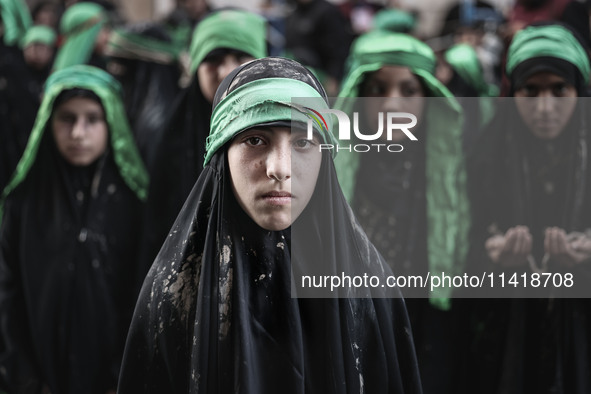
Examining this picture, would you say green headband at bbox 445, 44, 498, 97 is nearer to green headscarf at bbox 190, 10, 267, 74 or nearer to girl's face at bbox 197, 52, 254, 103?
green headscarf at bbox 190, 10, 267, 74

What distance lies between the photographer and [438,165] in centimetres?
347

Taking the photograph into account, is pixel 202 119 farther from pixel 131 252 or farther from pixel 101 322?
pixel 101 322

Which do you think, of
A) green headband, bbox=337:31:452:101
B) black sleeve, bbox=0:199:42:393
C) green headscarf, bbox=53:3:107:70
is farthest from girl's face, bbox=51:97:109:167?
green headscarf, bbox=53:3:107:70

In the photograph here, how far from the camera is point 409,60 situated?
373 cm

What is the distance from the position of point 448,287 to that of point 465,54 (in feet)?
11.7

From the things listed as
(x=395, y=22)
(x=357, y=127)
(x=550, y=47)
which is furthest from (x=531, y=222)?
(x=395, y=22)

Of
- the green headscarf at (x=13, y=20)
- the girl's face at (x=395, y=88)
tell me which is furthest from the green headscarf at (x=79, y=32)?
the girl's face at (x=395, y=88)

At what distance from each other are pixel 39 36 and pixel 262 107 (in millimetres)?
5656

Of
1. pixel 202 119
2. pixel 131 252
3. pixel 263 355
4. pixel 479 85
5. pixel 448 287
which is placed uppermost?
pixel 479 85

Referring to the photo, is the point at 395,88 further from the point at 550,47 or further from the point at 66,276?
the point at 66,276

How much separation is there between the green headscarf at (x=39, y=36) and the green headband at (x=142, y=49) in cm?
165

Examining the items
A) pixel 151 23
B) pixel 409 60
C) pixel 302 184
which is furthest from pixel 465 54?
pixel 302 184

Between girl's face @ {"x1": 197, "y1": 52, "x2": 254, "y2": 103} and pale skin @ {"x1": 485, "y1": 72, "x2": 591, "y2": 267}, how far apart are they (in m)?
1.40

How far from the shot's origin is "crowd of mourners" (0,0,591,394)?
2.27 meters
